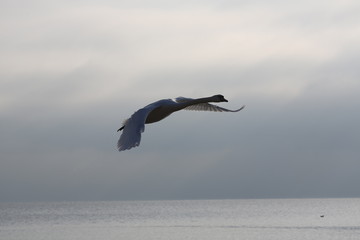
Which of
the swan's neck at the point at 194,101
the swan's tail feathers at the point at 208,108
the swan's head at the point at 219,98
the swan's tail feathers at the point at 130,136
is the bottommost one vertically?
the swan's tail feathers at the point at 130,136

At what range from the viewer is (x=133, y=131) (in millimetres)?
16609

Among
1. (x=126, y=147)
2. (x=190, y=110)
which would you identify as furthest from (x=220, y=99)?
(x=126, y=147)

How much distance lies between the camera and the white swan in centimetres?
1617

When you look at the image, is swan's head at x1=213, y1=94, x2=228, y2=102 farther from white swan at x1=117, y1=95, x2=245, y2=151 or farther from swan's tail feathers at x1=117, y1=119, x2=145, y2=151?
swan's tail feathers at x1=117, y1=119, x2=145, y2=151

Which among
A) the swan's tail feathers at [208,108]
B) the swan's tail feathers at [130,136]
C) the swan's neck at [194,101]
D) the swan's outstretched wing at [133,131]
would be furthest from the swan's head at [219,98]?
the swan's tail feathers at [130,136]

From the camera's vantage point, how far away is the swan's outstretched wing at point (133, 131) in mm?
15890

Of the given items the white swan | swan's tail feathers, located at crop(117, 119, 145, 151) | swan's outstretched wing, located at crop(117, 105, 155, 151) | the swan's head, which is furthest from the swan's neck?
swan's tail feathers, located at crop(117, 119, 145, 151)

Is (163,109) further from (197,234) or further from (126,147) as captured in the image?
(197,234)

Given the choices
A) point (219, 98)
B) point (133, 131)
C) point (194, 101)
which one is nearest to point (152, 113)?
point (194, 101)

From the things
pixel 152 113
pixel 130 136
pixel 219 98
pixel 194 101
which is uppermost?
pixel 219 98

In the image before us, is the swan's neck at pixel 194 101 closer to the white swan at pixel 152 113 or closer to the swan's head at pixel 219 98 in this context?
the white swan at pixel 152 113

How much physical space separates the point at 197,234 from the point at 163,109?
3437 inches

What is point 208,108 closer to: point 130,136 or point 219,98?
point 219,98

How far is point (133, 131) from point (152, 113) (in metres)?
2.81
